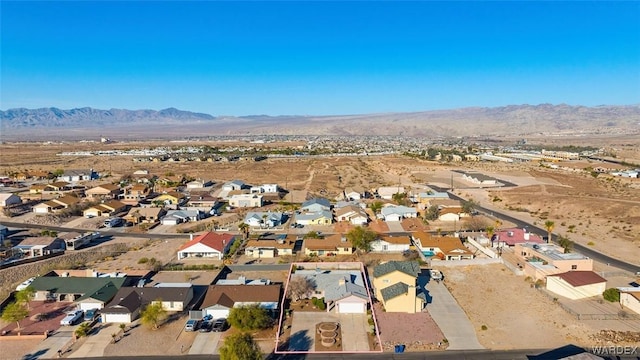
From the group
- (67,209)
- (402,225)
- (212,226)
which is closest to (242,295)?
(212,226)

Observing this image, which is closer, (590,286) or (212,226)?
(590,286)

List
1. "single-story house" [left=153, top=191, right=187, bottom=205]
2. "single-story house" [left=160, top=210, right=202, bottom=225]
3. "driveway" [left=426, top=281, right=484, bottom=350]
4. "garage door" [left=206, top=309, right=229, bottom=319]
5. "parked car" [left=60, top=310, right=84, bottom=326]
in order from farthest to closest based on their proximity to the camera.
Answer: "single-story house" [left=153, top=191, right=187, bottom=205] → "single-story house" [left=160, top=210, right=202, bottom=225] → "garage door" [left=206, top=309, right=229, bottom=319] → "parked car" [left=60, top=310, right=84, bottom=326] → "driveway" [left=426, top=281, right=484, bottom=350]

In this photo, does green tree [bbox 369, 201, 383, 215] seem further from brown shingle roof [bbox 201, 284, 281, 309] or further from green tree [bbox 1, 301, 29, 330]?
green tree [bbox 1, 301, 29, 330]

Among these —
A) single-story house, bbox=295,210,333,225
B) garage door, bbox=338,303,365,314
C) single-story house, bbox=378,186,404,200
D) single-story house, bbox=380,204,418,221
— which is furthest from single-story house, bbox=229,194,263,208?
garage door, bbox=338,303,365,314

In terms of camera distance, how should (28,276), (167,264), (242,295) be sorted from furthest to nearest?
1. (167,264)
2. (28,276)
3. (242,295)

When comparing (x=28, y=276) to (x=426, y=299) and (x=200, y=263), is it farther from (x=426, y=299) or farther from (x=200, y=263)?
(x=426, y=299)

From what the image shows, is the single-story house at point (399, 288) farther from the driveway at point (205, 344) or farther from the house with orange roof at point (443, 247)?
the driveway at point (205, 344)
